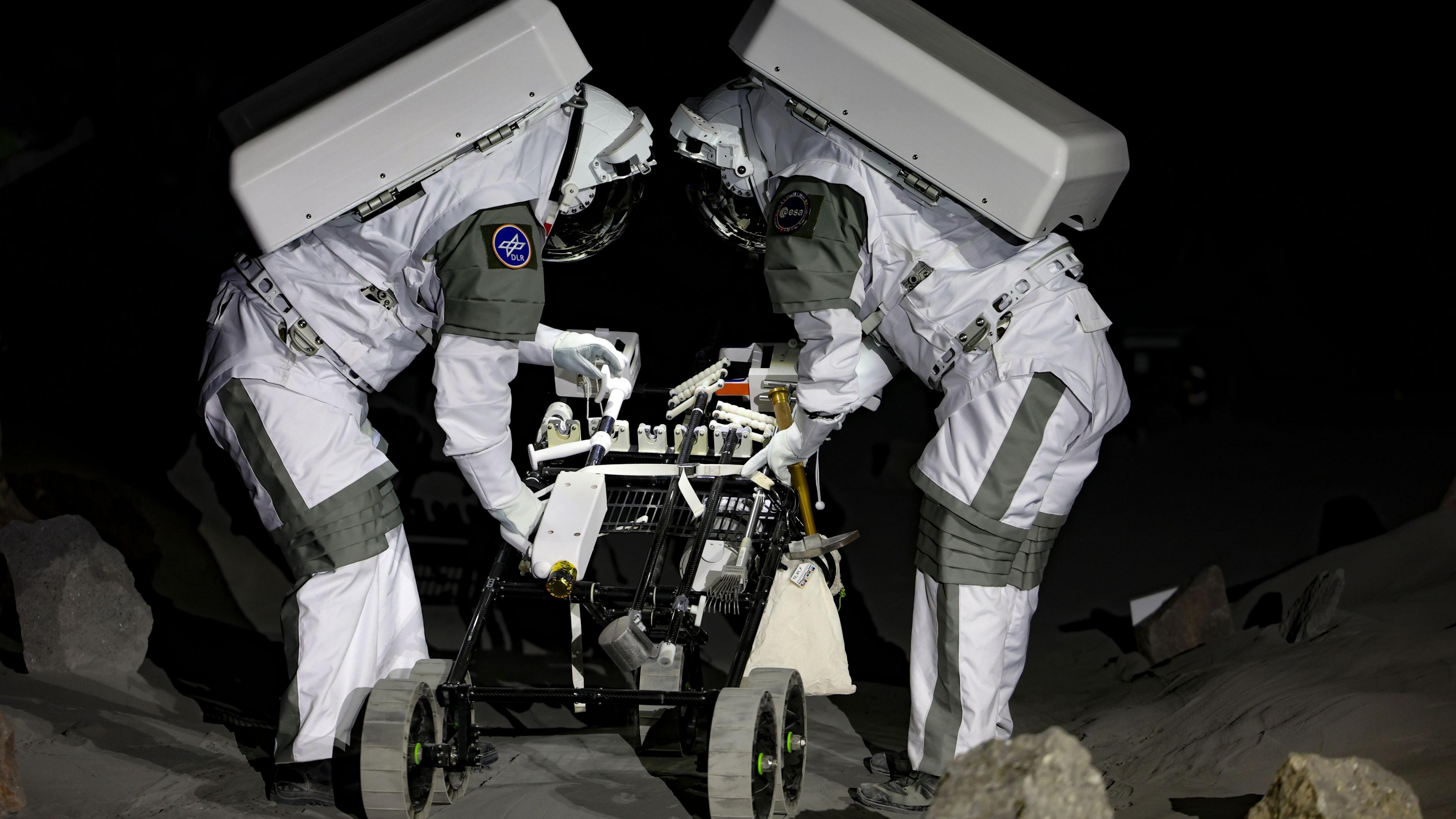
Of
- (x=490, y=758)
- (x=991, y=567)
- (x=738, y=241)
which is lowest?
(x=490, y=758)

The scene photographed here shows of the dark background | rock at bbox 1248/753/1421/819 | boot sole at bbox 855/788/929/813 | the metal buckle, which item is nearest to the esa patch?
the metal buckle

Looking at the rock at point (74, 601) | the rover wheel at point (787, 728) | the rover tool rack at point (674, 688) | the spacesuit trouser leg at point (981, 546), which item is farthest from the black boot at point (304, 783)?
the spacesuit trouser leg at point (981, 546)

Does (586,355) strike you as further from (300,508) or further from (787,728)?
(787,728)

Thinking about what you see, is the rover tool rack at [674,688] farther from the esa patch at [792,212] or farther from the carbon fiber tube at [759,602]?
the esa patch at [792,212]

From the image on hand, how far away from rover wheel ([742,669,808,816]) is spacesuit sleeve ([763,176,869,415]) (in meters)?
0.77

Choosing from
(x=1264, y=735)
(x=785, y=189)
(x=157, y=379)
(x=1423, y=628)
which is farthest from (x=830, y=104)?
(x=157, y=379)

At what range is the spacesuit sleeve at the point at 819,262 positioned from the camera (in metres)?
3.10

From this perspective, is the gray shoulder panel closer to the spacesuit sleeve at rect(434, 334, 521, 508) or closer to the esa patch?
the esa patch

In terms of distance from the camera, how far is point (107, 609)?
13.8ft

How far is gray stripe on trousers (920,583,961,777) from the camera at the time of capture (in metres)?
3.20

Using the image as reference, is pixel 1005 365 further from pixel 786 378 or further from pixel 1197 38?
pixel 1197 38

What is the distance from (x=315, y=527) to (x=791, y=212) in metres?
1.45

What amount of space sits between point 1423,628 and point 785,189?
2315 mm

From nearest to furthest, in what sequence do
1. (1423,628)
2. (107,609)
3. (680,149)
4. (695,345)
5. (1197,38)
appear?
(680,149) → (1423,628) → (107,609) → (1197,38) → (695,345)
